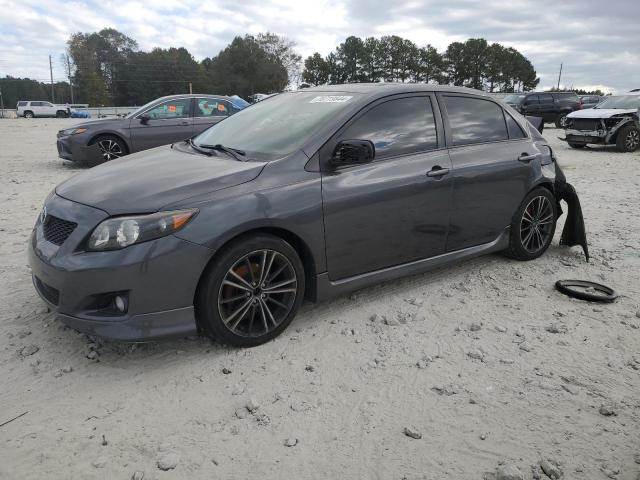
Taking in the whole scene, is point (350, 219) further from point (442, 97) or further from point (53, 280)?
point (53, 280)

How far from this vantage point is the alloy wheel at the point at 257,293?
3.25 metres

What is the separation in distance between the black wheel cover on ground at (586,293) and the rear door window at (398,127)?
1629mm

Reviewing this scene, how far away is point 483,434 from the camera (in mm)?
2600

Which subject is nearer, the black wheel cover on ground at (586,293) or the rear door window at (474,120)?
the black wheel cover on ground at (586,293)

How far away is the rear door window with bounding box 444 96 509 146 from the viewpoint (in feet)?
14.3

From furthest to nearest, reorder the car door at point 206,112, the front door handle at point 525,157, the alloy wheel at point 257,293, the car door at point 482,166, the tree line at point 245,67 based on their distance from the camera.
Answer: the tree line at point 245,67
the car door at point 206,112
the front door handle at point 525,157
the car door at point 482,166
the alloy wheel at point 257,293

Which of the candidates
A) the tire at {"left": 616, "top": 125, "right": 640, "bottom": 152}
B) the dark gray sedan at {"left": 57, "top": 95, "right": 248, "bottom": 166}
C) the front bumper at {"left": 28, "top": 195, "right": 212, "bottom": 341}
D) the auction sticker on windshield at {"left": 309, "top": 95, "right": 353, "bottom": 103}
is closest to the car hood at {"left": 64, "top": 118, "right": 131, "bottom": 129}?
the dark gray sedan at {"left": 57, "top": 95, "right": 248, "bottom": 166}

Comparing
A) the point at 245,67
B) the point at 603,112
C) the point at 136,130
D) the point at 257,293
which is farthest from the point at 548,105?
the point at 245,67

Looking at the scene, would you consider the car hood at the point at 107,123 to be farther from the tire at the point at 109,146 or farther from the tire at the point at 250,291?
the tire at the point at 250,291

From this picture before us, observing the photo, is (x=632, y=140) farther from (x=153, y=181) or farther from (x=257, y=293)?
(x=153, y=181)

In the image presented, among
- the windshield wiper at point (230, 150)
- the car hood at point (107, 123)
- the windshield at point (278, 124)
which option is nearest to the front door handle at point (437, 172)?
the windshield at point (278, 124)

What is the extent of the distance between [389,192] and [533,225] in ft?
6.55

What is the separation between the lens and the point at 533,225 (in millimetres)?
5055

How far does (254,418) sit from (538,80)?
416 feet
